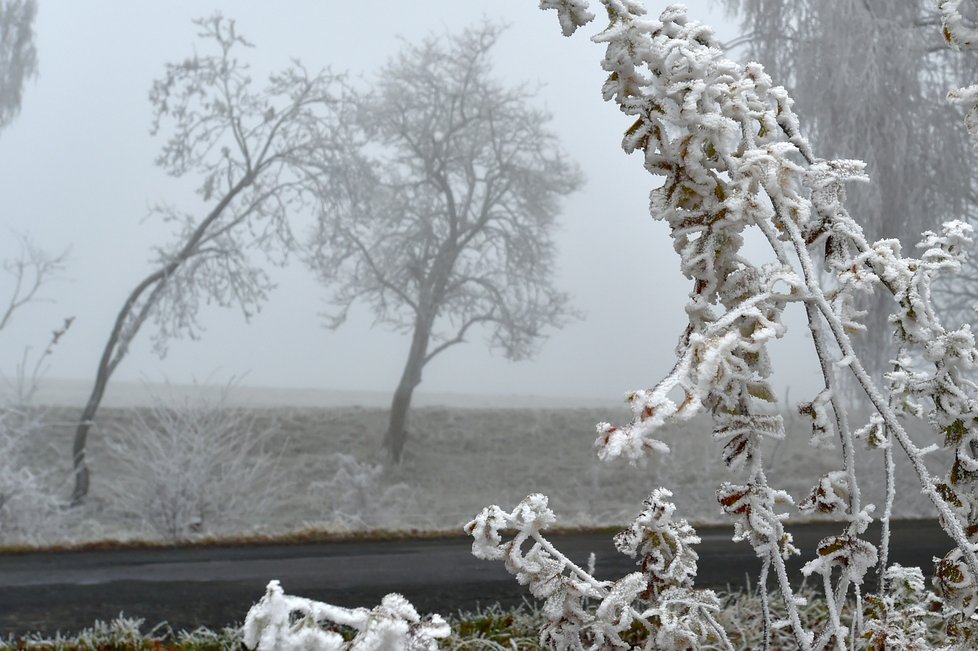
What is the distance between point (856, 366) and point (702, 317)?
198 mm

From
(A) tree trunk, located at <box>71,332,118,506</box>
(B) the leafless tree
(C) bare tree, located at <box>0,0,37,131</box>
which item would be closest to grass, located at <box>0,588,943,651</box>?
(A) tree trunk, located at <box>71,332,118,506</box>

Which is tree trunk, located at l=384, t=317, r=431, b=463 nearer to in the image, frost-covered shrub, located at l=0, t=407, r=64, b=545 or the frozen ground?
the frozen ground

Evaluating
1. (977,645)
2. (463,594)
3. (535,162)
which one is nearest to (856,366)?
(977,645)

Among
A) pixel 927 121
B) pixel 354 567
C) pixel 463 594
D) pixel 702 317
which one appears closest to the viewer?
pixel 702 317

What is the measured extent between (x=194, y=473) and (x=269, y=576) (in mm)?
1468

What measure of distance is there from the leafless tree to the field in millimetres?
1432

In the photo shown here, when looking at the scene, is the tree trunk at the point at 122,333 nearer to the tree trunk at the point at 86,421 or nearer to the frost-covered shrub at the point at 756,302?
the tree trunk at the point at 86,421

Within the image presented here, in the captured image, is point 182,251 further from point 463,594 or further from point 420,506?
point 463,594

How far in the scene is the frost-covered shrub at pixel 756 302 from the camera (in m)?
0.98

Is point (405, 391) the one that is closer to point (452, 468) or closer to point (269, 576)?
point (452, 468)

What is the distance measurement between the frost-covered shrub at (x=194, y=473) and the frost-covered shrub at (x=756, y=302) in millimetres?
3579

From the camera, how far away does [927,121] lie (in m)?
5.26

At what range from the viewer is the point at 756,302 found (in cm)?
92

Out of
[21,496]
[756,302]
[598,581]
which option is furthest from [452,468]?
[756,302]
